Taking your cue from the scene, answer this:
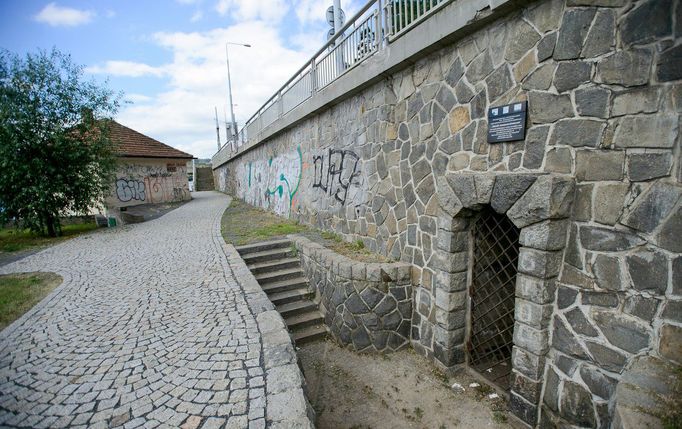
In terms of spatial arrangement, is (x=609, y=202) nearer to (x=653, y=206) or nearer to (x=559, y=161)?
(x=653, y=206)

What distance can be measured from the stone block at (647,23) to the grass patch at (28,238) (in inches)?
533

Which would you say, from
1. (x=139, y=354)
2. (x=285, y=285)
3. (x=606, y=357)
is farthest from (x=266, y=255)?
(x=606, y=357)

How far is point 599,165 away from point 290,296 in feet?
16.8

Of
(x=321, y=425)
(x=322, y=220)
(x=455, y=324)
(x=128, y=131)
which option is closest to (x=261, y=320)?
(x=321, y=425)

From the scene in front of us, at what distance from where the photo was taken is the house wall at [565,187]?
7.92ft

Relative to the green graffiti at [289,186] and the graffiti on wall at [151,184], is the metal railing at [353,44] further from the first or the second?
the graffiti on wall at [151,184]

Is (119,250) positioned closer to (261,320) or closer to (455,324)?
(261,320)

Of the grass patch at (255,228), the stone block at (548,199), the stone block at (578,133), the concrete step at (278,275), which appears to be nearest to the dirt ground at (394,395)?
the concrete step at (278,275)

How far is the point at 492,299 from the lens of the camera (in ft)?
14.6

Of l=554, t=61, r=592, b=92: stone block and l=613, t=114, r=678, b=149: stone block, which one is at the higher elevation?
l=554, t=61, r=592, b=92: stone block

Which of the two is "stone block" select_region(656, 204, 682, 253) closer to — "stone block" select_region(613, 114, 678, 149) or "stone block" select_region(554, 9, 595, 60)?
"stone block" select_region(613, 114, 678, 149)

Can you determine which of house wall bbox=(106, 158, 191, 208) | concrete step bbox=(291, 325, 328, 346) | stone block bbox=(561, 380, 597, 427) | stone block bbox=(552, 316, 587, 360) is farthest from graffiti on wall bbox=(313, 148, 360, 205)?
house wall bbox=(106, 158, 191, 208)

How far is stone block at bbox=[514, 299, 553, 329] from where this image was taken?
3.16 metres

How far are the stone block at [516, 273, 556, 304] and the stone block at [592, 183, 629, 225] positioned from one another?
2.41 feet
